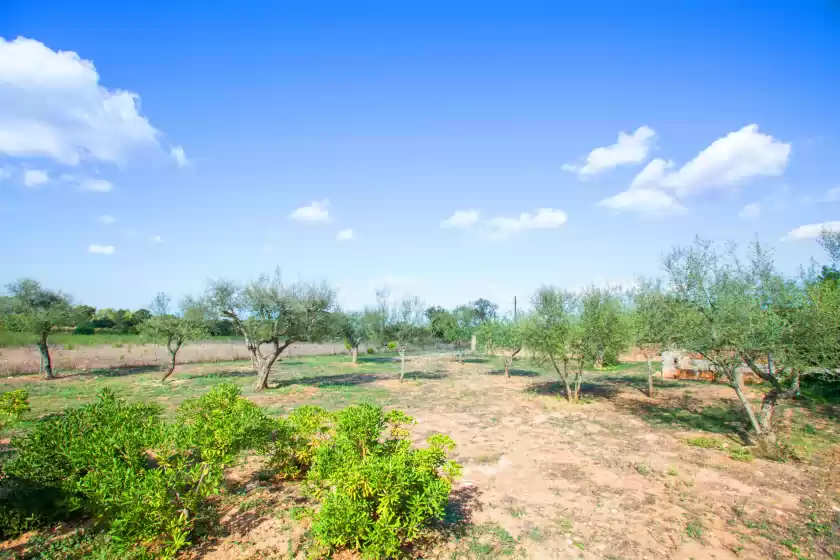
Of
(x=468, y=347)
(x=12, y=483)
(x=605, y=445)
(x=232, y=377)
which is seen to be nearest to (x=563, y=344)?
(x=605, y=445)

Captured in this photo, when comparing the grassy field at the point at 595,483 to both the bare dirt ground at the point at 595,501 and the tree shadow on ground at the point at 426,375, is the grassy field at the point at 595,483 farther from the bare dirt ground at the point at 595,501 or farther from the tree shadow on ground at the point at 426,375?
the tree shadow on ground at the point at 426,375

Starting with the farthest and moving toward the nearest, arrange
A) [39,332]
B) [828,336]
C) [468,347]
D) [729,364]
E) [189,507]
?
1. [468,347]
2. [39,332]
3. [729,364]
4. [828,336]
5. [189,507]

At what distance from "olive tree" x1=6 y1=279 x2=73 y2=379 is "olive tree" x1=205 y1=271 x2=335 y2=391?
39.4 ft

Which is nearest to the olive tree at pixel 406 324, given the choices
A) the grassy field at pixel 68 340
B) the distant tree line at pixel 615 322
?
the distant tree line at pixel 615 322

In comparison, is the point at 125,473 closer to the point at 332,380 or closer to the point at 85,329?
the point at 332,380

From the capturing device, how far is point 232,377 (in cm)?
2477

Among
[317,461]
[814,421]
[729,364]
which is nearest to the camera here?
[317,461]

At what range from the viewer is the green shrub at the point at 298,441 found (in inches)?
308

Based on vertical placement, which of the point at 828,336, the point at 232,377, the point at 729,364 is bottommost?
the point at 232,377

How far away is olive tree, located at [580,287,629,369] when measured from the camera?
55.2ft

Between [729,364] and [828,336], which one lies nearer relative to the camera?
[828,336]

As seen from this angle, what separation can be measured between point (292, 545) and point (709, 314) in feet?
40.1

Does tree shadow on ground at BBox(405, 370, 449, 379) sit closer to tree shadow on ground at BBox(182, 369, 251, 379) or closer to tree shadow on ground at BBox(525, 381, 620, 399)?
tree shadow on ground at BBox(525, 381, 620, 399)

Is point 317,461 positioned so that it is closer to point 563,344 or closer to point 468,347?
point 563,344
